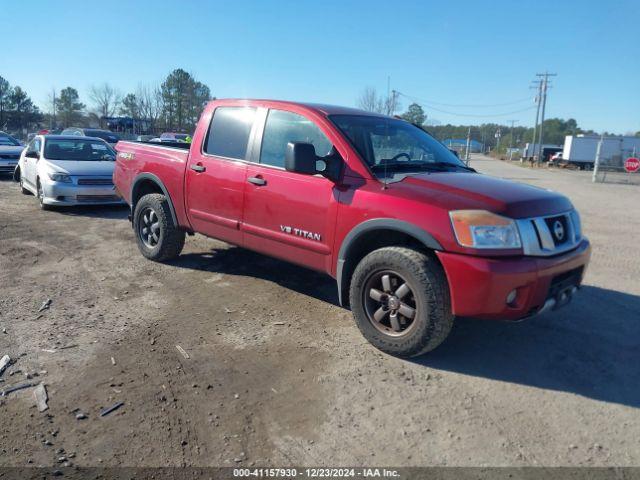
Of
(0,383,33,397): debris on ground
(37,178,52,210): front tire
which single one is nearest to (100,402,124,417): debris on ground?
(0,383,33,397): debris on ground

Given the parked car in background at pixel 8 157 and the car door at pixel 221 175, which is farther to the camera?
the parked car in background at pixel 8 157

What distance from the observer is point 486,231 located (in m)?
3.35

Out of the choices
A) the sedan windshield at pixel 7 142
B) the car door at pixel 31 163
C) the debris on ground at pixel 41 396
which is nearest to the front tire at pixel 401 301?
the debris on ground at pixel 41 396

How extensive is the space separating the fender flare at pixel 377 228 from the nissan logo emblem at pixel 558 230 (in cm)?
94

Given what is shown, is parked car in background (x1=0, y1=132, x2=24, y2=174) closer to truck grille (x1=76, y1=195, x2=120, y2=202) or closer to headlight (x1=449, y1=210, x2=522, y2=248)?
truck grille (x1=76, y1=195, x2=120, y2=202)

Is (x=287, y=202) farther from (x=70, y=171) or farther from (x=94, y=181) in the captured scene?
(x=70, y=171)

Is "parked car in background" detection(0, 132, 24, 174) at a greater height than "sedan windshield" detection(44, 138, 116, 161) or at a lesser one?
lesser

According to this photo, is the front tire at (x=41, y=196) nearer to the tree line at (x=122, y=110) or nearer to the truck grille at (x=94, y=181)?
the truck grille at (x=94, y=181)

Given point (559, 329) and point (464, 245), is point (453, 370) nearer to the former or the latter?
point (464, 245)

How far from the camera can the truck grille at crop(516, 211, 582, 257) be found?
341 centimetres

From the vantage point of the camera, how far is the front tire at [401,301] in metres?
3.47

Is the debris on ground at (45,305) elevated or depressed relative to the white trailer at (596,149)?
depressed

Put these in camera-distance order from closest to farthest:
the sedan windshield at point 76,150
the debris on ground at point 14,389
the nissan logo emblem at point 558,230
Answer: the debris on ground at point 14,389 → the nissan logo emblem at point 558,230 → the sedan windshield at point 76,150

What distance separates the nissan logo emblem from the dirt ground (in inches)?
37.6
